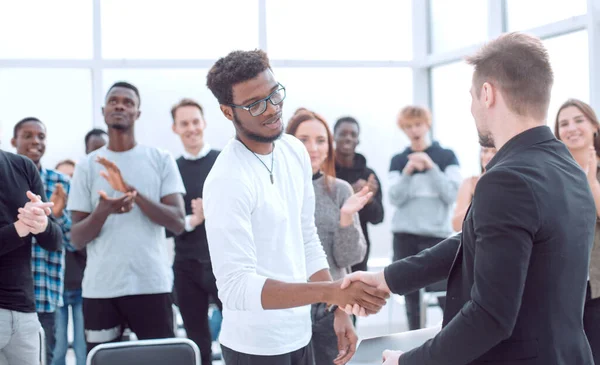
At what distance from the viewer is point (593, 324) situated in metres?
2.73

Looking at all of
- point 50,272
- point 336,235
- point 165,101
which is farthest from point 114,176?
point 165,101

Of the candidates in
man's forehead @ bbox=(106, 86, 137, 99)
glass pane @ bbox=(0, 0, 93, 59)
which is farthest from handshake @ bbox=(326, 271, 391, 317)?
glass pane @ bbox=(0, 0, 93, 59)

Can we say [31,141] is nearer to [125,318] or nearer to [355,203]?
[125,318]

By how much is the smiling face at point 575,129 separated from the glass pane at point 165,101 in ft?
12.3

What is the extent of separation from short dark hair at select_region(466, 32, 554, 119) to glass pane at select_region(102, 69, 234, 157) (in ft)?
16.3

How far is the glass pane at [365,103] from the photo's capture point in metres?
6.78

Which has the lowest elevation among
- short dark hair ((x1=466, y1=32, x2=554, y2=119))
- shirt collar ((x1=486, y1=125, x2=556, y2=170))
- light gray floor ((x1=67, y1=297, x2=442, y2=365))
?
light gray floor ((x1=67, y1=297, x2=442, y2=365))

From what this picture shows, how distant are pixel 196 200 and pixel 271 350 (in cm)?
200

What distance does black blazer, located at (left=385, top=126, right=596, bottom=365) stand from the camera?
1.39 meters

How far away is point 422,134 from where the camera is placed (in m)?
5.19

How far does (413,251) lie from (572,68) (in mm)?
1759

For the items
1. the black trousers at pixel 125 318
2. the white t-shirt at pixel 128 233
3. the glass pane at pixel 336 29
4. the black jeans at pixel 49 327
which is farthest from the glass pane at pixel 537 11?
the black jeans at pixel 49 327

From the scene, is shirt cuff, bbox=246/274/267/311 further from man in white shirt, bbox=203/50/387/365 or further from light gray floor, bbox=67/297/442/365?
light gray floor, bbox=67/297/442/365

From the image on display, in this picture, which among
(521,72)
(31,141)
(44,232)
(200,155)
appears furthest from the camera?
A: (200,155)
